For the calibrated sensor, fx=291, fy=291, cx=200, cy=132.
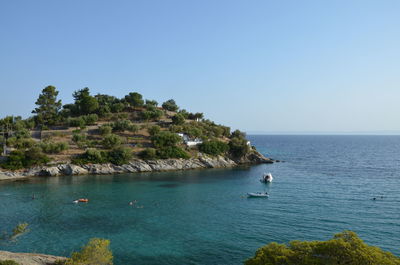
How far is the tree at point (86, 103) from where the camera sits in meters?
132

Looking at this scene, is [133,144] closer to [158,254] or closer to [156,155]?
[156,155]

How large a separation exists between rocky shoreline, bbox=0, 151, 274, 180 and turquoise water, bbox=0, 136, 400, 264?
6912 mm

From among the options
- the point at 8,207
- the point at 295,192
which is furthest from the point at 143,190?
the point at 295,192

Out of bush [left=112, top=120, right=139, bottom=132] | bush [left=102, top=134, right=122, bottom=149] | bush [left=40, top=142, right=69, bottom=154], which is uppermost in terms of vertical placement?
bush [left=112, top=120, right=139, bottom=132]

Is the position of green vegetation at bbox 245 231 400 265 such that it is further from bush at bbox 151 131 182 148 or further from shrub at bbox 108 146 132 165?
bush at bbox 151 131 182 148

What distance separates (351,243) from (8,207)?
174 feet

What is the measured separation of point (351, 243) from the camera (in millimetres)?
19688

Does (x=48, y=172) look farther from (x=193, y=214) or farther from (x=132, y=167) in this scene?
(x=193, y=214)

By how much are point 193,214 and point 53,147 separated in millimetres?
63080

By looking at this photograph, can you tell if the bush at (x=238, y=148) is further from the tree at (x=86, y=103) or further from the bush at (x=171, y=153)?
the tree at (x=86, y=103)

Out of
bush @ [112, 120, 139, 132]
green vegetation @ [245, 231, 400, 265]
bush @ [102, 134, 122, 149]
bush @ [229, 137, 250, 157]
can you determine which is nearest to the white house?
bush @ [229, 137, 250, 157]

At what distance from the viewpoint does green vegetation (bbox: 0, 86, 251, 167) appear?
9075 centimetres

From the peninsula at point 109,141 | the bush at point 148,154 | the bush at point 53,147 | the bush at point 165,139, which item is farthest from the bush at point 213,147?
the bush at point 53,147

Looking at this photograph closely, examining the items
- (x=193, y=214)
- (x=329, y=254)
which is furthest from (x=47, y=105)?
(x=329, y=254)
